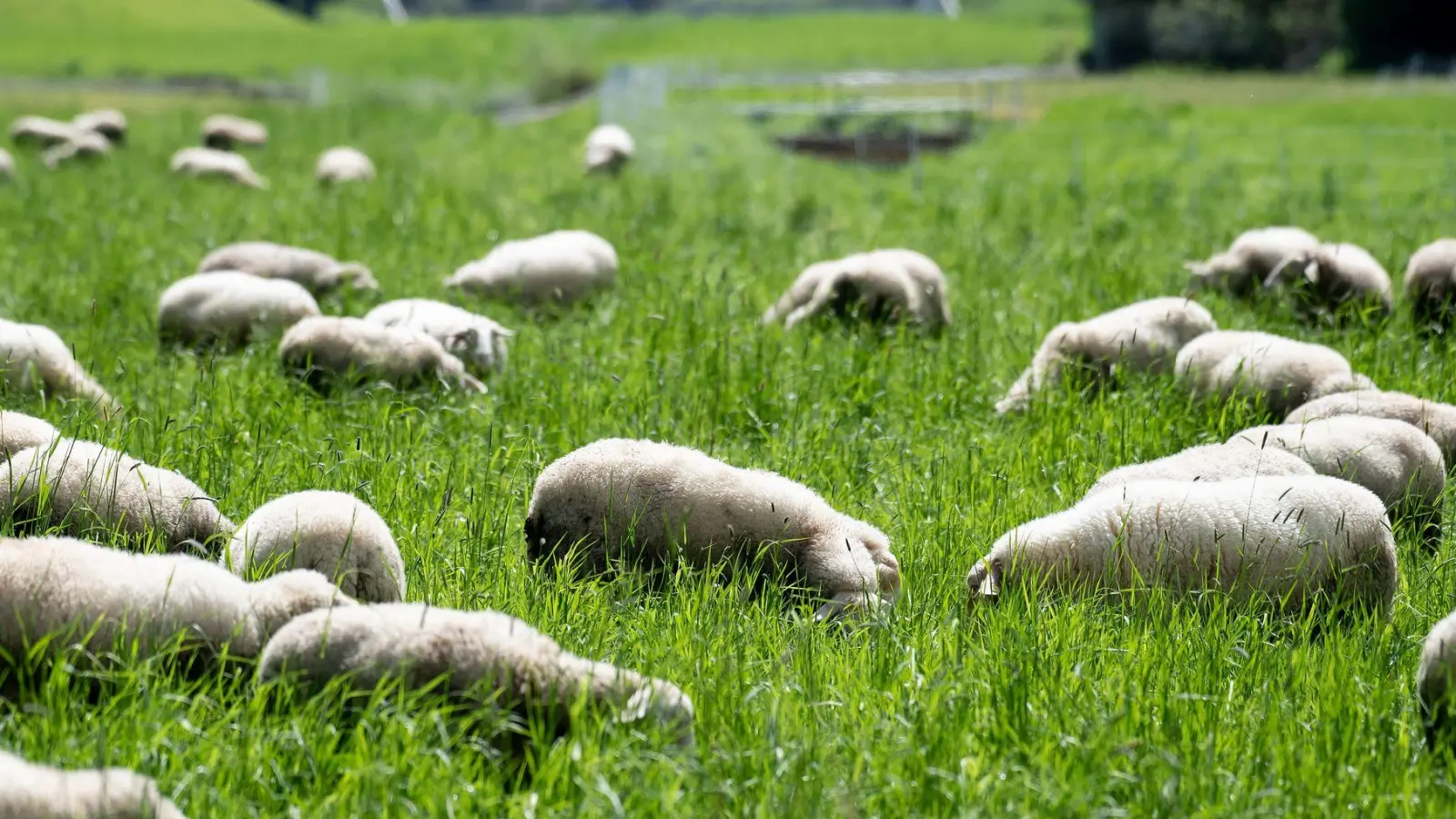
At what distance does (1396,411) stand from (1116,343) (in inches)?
55.9

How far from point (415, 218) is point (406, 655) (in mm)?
9067

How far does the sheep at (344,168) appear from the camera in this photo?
15.3m

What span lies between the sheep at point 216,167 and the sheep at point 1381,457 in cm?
1145

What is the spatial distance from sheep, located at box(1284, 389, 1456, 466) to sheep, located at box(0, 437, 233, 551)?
3.98 meters

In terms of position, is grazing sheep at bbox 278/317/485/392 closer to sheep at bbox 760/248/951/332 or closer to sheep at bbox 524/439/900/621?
sheep at bbox 760/248/951/332

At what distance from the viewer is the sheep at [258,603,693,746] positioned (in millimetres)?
3352

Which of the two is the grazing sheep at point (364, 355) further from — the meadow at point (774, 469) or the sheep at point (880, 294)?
the sheep at point (880, 294)

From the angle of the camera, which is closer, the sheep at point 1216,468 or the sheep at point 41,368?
the sheep at point 1216,468

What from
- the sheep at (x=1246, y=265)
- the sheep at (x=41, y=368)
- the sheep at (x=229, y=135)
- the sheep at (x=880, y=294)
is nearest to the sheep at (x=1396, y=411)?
the sheep at (x=880, y=294)

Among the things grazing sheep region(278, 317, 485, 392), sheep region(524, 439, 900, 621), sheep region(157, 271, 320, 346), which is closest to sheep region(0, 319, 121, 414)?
grazing sheep region(278, 317, 485, 392)

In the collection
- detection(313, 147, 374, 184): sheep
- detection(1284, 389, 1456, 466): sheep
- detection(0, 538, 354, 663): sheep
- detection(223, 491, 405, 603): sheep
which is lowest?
detection(313, 147, 374, 184): sheep

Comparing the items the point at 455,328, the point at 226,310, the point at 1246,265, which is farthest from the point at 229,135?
the point at 1246,265

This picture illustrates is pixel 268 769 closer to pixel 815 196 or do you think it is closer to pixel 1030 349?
pixel 1030 349

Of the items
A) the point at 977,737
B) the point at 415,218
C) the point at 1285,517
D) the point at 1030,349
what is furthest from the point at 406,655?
the point at 415,218
